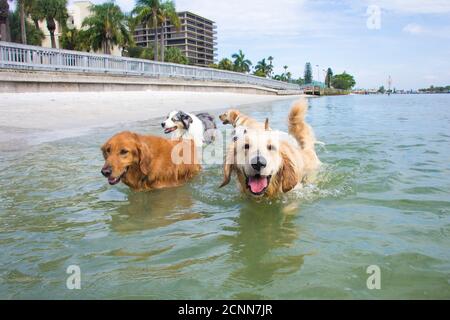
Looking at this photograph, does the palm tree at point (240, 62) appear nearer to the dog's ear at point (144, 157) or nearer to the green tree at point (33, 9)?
the green tree at point (33, 9)

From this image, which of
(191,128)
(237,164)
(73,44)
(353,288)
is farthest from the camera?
(73,44)

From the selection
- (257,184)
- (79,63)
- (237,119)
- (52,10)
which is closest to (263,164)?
(257,184)

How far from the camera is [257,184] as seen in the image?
186 inches

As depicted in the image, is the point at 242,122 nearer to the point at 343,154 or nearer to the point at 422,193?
the point at 343,154

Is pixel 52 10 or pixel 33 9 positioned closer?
pixel 33 9

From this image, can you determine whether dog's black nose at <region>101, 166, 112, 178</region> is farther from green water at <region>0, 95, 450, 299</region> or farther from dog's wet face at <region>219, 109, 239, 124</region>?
dog's wet face at <region>219, 109, 239, 124</region>

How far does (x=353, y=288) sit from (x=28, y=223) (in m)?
3.33

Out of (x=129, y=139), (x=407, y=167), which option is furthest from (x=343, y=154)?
(x=129, y=139)

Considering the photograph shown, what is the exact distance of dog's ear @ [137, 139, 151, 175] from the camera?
19.2 feet

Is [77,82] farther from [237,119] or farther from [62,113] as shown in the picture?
[237,119]

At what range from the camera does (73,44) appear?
69.8m

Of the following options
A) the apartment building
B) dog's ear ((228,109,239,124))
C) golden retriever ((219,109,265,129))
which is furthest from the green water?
the apartment building

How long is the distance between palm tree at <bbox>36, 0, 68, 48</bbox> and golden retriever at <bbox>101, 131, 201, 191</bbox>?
54.0m

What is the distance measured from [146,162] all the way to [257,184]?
1943 millimetres
